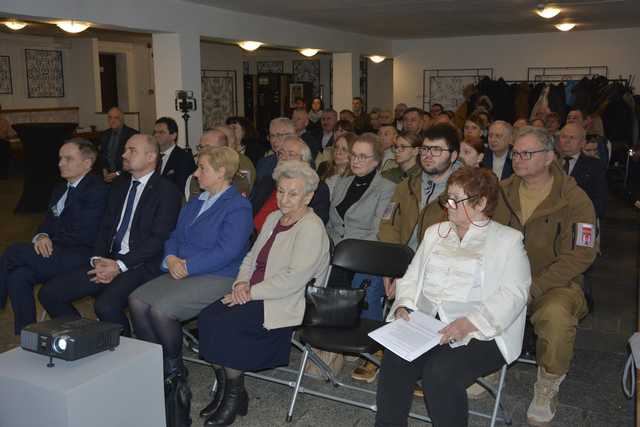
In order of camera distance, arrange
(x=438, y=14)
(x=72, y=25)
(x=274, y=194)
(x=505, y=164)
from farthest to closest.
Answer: (x=438, y=14) → (x=72, y=25) → (x=505, y=164) → (x=274, y=194)

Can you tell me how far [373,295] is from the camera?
3828 mm

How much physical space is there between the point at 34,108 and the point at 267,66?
6.41 m

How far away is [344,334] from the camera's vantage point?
316 cm

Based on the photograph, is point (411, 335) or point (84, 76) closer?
point (411, 335)

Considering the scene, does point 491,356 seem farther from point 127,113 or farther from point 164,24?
point 127,113

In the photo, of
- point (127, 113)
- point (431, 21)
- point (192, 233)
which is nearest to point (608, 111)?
point (431, 21)

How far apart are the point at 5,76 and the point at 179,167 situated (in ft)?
34.0

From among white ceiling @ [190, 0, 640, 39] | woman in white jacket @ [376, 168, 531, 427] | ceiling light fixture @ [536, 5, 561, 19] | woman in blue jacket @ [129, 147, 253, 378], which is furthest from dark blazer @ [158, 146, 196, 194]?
Answer: ceiling light fixture @ [536, 5, 561, 19]

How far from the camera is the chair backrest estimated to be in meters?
3.47

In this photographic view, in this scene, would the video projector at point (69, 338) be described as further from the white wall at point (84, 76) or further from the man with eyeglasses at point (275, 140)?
the white wall at point (84, 76)

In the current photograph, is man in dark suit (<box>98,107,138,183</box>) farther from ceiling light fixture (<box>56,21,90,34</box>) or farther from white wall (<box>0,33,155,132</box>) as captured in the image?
white wall (<box>0,33,155,132</box>)

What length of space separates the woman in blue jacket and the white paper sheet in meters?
1.02

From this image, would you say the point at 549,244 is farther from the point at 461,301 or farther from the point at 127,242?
the point at 127,242

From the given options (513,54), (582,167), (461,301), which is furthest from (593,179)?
(513,54)
